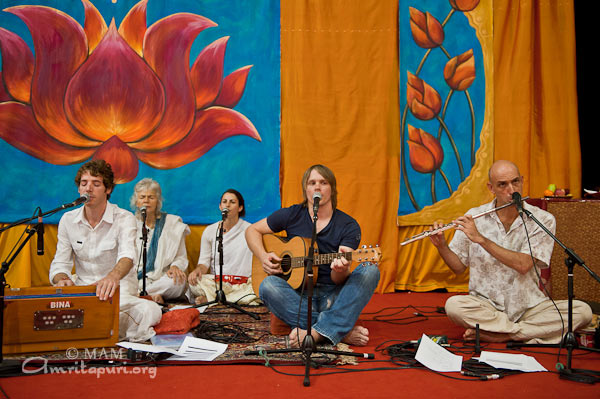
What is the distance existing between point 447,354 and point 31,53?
195 inches

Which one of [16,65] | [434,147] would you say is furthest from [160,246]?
[434,147]

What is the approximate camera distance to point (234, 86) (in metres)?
5.86

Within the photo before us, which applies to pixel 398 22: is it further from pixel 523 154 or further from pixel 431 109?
pixel 523 154

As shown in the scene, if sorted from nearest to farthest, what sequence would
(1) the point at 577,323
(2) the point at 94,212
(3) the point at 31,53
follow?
(1) the point at 577,323, (2) the point at 94,212, (3) the point at 31,53

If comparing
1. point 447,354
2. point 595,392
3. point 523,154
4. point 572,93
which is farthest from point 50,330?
point 572,93

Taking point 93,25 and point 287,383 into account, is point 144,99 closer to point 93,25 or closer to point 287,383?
point 93,25

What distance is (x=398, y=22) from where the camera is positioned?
5910mm

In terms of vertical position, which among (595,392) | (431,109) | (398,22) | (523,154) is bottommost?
(595,392)

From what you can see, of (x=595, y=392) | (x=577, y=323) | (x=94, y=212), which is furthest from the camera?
(x=94, y=212)

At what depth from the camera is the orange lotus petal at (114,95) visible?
224 inches

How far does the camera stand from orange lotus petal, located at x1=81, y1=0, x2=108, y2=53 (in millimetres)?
5699

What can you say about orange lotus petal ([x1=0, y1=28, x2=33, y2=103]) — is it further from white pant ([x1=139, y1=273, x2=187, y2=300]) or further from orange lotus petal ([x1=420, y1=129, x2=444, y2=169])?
orange lotus petal ([x1=420, y1=129, x2=444, y2=169])

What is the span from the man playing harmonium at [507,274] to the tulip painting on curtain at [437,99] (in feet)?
7.12

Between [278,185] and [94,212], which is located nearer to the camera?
[94,212]
